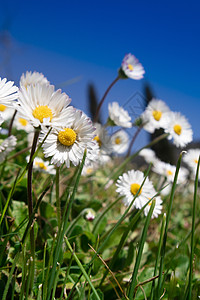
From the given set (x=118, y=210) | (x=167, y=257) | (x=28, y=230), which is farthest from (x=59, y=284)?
(x=118, y=210)

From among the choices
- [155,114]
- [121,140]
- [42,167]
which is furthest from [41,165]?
[121,140]

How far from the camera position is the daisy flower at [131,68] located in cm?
130

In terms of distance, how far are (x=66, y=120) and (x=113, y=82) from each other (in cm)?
71

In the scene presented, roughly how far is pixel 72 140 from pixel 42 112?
0.13m

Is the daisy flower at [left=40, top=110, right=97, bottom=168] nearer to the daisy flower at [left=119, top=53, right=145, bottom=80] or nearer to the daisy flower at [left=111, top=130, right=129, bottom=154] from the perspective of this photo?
the daisy flower at [left=119, top=53, right=145, bottom=80]

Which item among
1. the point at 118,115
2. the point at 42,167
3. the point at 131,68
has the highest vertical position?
the point at 131,68

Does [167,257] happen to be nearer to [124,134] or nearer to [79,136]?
[79,136]

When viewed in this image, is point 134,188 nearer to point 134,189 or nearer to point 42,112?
point 134,189

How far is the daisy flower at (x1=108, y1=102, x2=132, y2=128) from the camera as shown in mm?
1277

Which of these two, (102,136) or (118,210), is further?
(118,210)

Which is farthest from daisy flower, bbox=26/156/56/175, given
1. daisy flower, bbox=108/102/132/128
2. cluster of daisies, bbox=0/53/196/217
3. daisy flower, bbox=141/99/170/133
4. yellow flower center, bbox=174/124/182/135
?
yellow flower center, bbox=174/124/182/135

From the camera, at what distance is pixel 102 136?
4.17ft

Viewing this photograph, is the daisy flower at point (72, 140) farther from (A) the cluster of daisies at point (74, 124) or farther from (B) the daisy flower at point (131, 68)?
(B) the daisy flower at point (131, 68)

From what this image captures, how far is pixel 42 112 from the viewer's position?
0.64m
